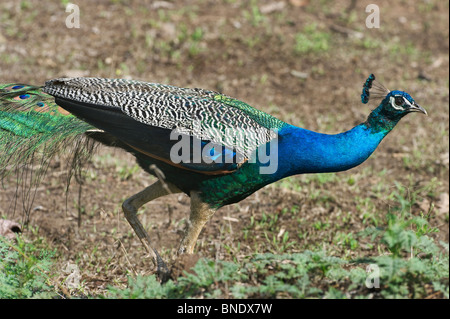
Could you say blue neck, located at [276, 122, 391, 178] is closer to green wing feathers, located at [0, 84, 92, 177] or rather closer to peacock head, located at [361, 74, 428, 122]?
peacock head, located at [361, 74, 428, 122]

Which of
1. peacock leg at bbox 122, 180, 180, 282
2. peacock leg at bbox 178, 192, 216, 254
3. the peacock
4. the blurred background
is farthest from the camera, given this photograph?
the blurred background

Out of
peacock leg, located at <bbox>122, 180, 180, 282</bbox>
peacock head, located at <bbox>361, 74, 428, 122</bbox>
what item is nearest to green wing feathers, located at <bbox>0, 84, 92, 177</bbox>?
peacock leg, located at <bbox>122, 180, 180, 282</bbox>

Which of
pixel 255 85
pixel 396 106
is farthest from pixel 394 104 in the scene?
pixel 255 85

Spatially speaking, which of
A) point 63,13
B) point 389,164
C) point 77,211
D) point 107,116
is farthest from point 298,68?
point 107,116

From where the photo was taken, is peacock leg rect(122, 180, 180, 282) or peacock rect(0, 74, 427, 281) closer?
peacock rect(0, 74, 427, 281)

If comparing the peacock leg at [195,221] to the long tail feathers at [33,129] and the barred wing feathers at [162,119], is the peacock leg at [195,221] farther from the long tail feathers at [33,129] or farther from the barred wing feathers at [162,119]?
the long tail feathers at [33,129]

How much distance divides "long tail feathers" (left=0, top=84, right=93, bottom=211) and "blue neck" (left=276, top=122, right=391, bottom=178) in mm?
1192

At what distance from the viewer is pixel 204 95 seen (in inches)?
161

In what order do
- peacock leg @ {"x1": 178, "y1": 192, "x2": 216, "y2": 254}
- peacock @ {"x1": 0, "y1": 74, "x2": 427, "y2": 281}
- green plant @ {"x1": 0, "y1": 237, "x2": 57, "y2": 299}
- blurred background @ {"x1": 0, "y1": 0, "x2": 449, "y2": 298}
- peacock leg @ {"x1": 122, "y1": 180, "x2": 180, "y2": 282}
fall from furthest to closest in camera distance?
blurred background @ {"x1": 0, "y1": 0, "x2": 449, "y2": 298}, peacock leg @ {"x1": 122, "y1": 180, "x2": 180, "y2": 282}, peacock leg @ {"x1": 178, "y1": 192, "x2": 216, "y2": 254}, peacock @ {"x1": 0, "y1": 74, "x2": 427, "y2": 281}, green plant @ {"x1": 0, "y1": 237, "x2": 57, "y2": 299}

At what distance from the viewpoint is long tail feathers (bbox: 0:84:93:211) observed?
381 centimetres

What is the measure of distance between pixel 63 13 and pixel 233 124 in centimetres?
464

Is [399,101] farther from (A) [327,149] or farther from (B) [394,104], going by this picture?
(A) [327,149]

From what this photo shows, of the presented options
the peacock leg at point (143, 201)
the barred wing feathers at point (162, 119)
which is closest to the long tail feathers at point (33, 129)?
the barred wing feathers at point (162, 119)

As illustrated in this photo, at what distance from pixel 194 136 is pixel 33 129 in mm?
1019
